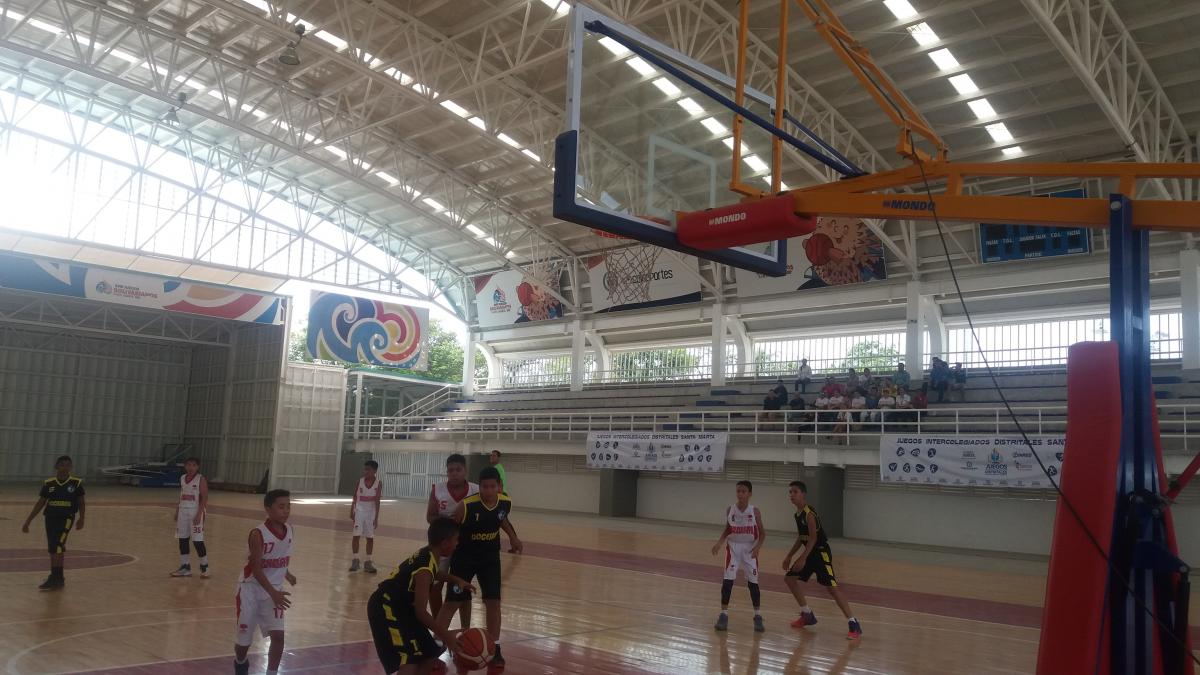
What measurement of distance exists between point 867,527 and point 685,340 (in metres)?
12.3

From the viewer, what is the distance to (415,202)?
106ft

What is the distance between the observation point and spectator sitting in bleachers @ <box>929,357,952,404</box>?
23.8m

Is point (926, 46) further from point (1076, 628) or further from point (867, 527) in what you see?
point (1076, 628)

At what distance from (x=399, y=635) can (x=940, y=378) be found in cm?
2121

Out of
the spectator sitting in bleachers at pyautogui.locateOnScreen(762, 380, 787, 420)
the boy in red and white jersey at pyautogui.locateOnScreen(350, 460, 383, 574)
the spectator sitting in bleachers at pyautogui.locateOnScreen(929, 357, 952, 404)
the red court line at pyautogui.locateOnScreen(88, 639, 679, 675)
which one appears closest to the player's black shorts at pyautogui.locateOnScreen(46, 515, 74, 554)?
the boy in red and white jersey at pyautogui.locateOnScreen(350, 460, 383, 574)

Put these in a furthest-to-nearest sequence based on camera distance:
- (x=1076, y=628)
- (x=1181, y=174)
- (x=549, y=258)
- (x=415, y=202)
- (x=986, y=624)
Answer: (x=549, y=258) < (x=415, y=202) < (x=986, y=624) < (x=1181, y=174) < (x=1076, y=628)

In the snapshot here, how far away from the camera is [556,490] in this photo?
30.1 metres

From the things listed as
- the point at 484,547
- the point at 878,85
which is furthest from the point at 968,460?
the point at 484,547

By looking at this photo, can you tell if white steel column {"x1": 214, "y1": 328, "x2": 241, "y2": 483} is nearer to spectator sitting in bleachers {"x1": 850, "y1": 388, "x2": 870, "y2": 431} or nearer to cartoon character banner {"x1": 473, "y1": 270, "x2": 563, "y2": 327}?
cartoon character banner {"x1": 473, "y1": 270, "x2": 563, "y2": 327}

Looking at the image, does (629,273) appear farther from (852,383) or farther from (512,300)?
(852,383)

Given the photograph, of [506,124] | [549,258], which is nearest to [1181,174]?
[506,124]

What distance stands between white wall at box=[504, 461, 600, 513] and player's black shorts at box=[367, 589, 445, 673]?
23.4m

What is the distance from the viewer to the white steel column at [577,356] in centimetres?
3531

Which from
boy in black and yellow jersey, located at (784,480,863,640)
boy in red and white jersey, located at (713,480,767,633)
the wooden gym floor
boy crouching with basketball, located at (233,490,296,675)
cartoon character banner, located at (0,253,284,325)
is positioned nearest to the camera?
boy crouching with basketball, located at (233,490,296,675)
